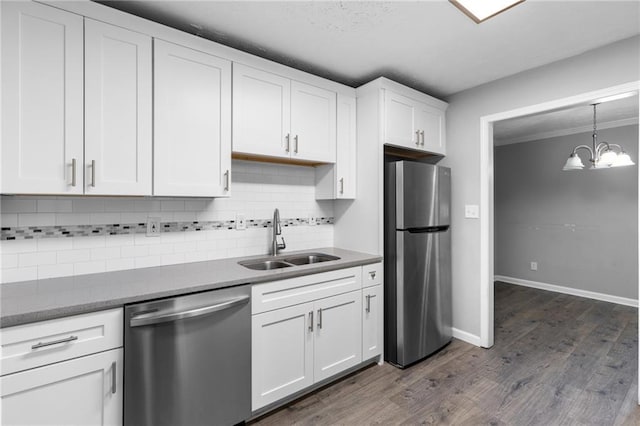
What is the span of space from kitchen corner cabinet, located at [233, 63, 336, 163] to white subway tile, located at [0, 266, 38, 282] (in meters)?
1.31

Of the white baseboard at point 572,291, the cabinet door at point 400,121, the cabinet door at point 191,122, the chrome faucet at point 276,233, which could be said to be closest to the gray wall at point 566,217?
the white baseboard at point 572,291

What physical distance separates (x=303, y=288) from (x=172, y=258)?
937mm

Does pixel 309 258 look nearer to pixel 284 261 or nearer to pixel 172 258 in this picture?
pixel 284 261

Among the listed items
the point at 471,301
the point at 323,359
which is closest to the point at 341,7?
the point at 323,359

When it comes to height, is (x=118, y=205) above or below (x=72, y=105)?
below

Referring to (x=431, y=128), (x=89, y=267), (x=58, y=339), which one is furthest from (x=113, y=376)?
(x=431, y=128)

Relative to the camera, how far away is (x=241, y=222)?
2.48 m

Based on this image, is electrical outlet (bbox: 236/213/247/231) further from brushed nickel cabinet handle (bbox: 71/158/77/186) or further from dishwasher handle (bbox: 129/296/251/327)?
brushed nickel cabinet handle (bbox: 71/158/77/186)

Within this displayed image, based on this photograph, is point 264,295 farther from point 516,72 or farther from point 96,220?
point 516,72

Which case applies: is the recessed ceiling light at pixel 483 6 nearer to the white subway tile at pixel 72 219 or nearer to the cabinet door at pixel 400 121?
the cabinet door at pixel 400 121

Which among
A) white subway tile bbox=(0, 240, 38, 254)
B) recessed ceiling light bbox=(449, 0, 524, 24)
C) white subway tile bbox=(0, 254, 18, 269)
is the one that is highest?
recessed ceiling light bbox=(449, 0, 524, 24)

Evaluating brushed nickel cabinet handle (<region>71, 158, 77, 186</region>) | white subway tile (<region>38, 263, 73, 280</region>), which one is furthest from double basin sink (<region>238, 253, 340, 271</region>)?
brushed nickel cabinet handle (<region>71, 158, 77, 186</region>)

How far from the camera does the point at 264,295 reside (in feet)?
6.24

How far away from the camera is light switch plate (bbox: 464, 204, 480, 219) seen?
9.64ft
